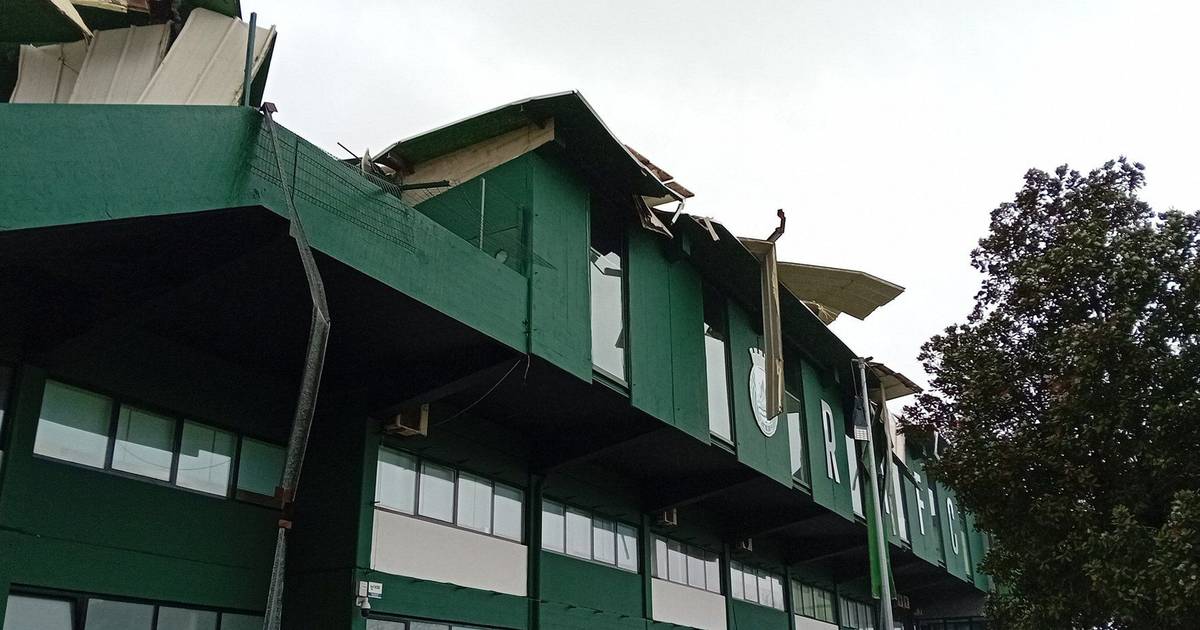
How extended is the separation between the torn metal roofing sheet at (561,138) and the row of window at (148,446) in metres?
5.81

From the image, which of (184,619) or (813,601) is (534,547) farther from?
(813,601)

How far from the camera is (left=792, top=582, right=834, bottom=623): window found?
30.8 meters

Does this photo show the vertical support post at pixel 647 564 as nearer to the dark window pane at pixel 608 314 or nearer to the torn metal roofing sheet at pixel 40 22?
the dark window pane at pixel 608 314

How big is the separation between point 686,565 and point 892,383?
36.6 ft

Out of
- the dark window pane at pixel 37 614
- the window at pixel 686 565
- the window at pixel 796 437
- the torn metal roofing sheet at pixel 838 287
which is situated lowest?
the dark window pane at pixel 37 614

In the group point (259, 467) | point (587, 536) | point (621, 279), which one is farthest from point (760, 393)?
point (259, 467)

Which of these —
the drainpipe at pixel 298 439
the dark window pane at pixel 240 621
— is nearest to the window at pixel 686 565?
the dark window pane at pixel 240 621

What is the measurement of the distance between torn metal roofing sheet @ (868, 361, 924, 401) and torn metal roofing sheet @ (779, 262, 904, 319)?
226 centimetres

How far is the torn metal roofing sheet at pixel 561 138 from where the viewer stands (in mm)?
17047

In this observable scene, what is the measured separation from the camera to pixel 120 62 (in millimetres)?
14789

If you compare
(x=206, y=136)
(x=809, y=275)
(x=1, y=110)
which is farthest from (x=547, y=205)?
(x=809, y=275)

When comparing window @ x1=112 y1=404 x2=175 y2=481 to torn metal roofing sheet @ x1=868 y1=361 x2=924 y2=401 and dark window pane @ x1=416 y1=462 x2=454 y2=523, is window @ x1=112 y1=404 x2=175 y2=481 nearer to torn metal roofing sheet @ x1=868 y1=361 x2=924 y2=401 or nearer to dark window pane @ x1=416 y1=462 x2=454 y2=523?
dark window pane @ x1=416 y1=462 x2=454 y2=523

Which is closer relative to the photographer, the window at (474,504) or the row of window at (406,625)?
the row of window at (406,625)

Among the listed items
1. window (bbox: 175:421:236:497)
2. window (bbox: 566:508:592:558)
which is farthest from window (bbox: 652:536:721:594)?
window (bbox: 175:421:236:497)
